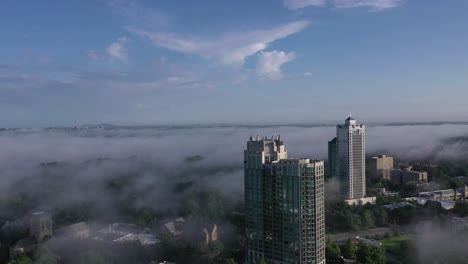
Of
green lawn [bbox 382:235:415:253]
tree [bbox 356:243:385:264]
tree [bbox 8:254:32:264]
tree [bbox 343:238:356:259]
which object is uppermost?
tree [bbox 356:243:385:264]

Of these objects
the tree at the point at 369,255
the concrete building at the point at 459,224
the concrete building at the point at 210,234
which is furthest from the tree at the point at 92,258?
the concrete building at the point at 459,224

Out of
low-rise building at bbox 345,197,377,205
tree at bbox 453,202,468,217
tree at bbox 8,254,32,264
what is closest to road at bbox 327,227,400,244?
tree at bbox 453,202,468,217

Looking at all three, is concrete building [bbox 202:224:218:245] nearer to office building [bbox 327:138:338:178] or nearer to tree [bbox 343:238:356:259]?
tree [bbox 343:238:356:259]

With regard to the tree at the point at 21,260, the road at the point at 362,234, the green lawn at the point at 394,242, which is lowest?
the road at the point at 362,234

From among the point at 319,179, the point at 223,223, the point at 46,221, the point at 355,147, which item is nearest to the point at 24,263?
the point at 46,221

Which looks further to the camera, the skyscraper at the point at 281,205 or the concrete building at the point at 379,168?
the concrete building at the point at 379,168

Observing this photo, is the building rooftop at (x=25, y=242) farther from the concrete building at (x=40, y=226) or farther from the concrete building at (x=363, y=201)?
the concrete building at (x=363, y=201)

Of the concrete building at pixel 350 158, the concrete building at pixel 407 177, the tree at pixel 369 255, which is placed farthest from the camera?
the concrete building at pixel 407 177

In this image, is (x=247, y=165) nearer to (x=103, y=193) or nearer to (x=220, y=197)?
(x=220, y=197)
